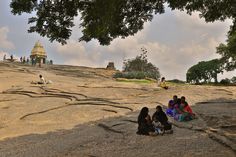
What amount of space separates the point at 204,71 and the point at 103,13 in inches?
2188

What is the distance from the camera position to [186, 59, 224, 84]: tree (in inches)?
2514

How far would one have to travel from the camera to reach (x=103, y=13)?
11.7 meters

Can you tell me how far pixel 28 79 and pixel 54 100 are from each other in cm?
1351

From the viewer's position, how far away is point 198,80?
66.2 m

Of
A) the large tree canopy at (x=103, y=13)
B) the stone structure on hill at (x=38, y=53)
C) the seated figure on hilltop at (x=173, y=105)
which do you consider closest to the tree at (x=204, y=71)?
the stone structure on hill at (x=38, y=53)

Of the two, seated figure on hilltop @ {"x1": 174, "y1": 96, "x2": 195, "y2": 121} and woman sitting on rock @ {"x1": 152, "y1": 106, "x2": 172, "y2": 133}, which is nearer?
woman sitting on rock @ {"x1": 152, "y1": 106, "x2": 172, "y2": 133}

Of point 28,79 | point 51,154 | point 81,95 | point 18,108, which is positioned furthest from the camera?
point 28,79

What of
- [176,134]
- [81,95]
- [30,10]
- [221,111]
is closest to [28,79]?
[81,95]

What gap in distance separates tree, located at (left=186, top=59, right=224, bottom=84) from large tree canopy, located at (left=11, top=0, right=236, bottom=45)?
50709mm

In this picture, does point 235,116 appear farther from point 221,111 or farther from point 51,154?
point 51,154

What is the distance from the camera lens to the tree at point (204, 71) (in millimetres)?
63844

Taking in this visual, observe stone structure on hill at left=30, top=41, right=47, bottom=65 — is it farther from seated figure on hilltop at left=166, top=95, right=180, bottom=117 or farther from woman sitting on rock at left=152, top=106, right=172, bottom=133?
woman sitting on rock at left=152, top=106, right=172, bottom=133

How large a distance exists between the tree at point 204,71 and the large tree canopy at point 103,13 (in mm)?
50709

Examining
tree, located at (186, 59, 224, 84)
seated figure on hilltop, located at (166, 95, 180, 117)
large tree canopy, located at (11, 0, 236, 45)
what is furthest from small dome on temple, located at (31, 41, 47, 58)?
large tree canopy, located at (11, 0, 236, 45)
